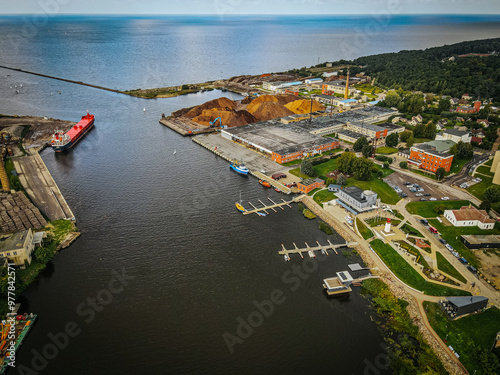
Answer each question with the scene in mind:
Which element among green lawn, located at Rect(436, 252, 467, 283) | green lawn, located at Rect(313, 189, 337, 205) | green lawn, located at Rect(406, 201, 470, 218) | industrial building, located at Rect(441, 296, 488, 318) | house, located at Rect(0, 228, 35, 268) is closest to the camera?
industrial building, located at Rect(441, 296, 488, 318)

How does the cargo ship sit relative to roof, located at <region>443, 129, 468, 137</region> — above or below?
below

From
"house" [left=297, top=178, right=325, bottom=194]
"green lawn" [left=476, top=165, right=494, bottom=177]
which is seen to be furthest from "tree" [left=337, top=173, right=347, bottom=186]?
"green lawn" [left=476, top=165, right=494, bottom=177]

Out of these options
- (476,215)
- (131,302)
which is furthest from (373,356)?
(476,215)

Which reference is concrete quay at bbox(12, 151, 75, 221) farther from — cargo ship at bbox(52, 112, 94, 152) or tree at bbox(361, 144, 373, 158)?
tree at bbox(361, 144, 373, 158)

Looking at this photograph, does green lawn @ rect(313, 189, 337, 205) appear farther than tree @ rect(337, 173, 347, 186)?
No

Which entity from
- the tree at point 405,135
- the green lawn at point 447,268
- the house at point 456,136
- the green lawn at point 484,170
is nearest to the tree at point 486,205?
the green lawn at point 447,268
